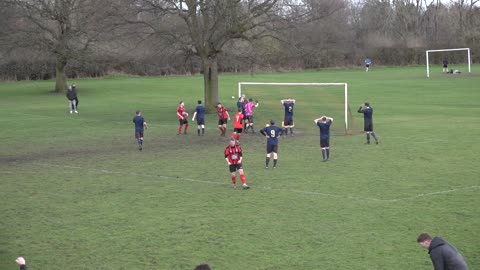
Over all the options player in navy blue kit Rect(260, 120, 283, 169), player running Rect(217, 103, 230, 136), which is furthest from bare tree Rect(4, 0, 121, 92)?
player in navy blue kit Rect(260, 120, 283, 169)

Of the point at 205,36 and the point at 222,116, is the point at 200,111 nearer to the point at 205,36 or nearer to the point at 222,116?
the point at 222,116

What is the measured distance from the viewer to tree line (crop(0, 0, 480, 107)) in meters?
41.7

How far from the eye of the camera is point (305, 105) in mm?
41875

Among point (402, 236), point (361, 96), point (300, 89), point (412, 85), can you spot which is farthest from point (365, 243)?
point (412, 85)

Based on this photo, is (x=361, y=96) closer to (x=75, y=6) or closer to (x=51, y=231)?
(x=75, y=6)

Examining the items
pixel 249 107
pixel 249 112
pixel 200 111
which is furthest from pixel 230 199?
pixel 249 112

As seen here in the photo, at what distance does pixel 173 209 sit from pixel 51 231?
3.38 meters

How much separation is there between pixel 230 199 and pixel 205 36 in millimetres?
24368

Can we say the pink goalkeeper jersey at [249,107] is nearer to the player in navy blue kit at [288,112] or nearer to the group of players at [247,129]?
the group of players at [247,129]

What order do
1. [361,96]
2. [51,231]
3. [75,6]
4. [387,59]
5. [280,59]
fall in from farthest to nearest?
[387,59]
[280,59]
[75,6]
[361,96]
[51,231]

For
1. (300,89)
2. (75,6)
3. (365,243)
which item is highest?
(75,6)

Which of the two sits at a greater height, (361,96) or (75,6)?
(75,6)

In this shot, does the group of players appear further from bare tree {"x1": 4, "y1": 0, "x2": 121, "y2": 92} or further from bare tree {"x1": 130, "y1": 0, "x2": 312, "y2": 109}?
bare tree {"x1": 4, "y1": 0, "x2": 121, "y2": 92}

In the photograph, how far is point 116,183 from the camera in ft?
73.0
